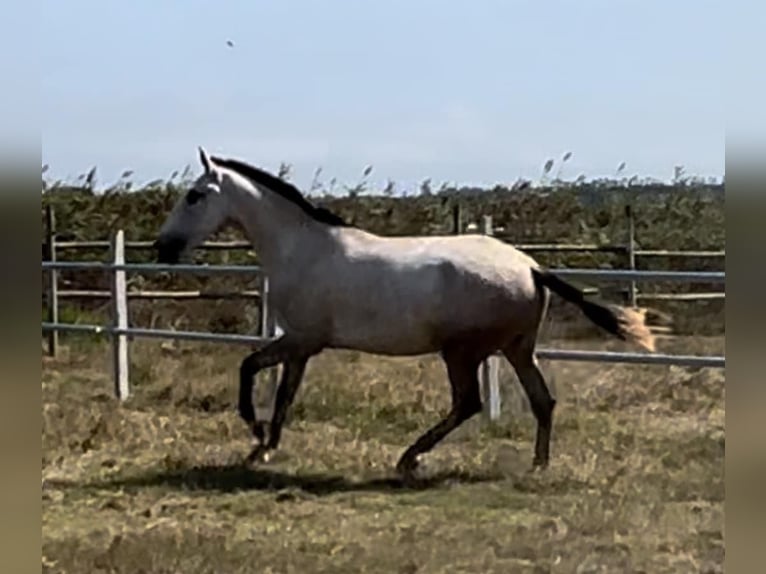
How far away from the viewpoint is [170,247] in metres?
5.75

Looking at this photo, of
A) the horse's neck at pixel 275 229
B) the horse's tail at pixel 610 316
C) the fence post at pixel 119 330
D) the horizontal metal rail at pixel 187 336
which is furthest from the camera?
the fence post at pixel 119 330

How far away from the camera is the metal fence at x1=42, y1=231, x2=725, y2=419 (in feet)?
17.5

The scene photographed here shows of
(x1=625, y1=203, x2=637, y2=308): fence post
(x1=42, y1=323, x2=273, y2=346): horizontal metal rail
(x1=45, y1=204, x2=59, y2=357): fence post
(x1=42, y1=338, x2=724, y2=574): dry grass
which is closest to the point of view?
(x1=42, y1=338, x2=724, y2=574): dry grass

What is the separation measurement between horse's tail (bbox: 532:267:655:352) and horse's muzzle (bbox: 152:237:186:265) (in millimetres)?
1528

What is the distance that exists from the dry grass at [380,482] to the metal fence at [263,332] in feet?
0.52

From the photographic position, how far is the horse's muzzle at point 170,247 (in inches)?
226

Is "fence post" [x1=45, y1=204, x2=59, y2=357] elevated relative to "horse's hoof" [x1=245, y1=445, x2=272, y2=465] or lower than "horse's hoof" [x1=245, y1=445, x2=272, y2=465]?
elevated

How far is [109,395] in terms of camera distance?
301 inches

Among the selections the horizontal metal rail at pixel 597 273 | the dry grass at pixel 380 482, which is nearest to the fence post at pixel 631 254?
the dry grass at pixel 380 482

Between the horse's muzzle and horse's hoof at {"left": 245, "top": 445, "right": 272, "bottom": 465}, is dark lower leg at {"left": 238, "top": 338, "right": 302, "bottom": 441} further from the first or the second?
the horse's muzzle

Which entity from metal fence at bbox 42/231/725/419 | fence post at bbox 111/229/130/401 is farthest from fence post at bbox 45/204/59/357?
metal fence at bbox 42/231/725/419

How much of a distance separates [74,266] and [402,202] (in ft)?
22.7

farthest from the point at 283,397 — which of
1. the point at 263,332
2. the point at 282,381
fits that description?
the point at 263,332

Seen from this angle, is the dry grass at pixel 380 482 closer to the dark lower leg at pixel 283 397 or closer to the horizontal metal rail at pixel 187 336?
the dark lower leg at pixel 283 397
